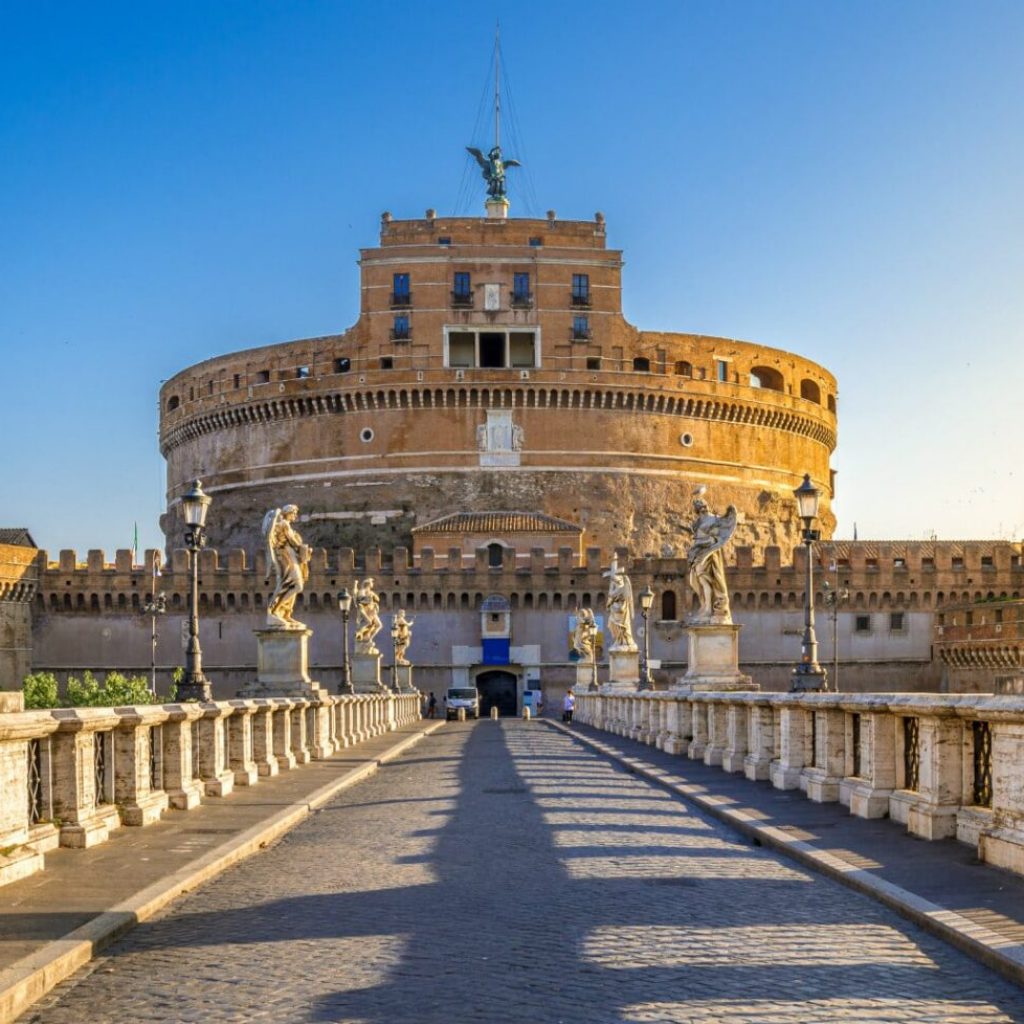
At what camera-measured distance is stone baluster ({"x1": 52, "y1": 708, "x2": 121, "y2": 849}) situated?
8.70m

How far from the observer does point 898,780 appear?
10414mm

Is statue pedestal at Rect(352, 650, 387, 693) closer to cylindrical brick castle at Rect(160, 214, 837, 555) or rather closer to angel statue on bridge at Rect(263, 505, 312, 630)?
angel statue on bridge at Rect(263, 505, 312, 630)

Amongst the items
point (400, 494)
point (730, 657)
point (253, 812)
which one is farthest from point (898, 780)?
point (400, 494)

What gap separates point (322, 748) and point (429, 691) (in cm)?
4374

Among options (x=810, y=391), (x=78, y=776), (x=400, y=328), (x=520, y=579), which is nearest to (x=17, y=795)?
(x=78, y=776)

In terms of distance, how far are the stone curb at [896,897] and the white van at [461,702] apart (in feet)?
144

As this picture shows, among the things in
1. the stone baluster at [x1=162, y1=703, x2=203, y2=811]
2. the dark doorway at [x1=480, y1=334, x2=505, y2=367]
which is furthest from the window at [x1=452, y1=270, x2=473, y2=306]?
the stone baluster at [x1=162, y1=703, x2=203, y2=811]

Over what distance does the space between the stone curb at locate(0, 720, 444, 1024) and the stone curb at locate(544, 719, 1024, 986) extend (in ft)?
11.3

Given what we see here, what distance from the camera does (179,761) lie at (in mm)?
11938

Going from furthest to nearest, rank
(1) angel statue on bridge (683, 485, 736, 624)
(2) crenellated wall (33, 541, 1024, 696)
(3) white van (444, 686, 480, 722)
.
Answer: (2) crenellated wall (33, 541, 1024, 696) < (3) white van (444, 686, 480, 722) < (1) angel statue on bridge (683, 485, 736, 624)

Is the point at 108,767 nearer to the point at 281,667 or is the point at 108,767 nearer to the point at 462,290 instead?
the point at 281,667

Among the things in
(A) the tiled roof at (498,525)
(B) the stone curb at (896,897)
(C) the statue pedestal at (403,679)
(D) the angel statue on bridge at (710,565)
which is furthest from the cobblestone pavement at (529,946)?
(A) the tiled roof at (498,525)

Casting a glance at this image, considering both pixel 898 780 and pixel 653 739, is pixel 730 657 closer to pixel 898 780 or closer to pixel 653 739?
pixel 653 739

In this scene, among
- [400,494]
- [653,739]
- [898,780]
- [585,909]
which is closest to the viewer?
[585,909]
